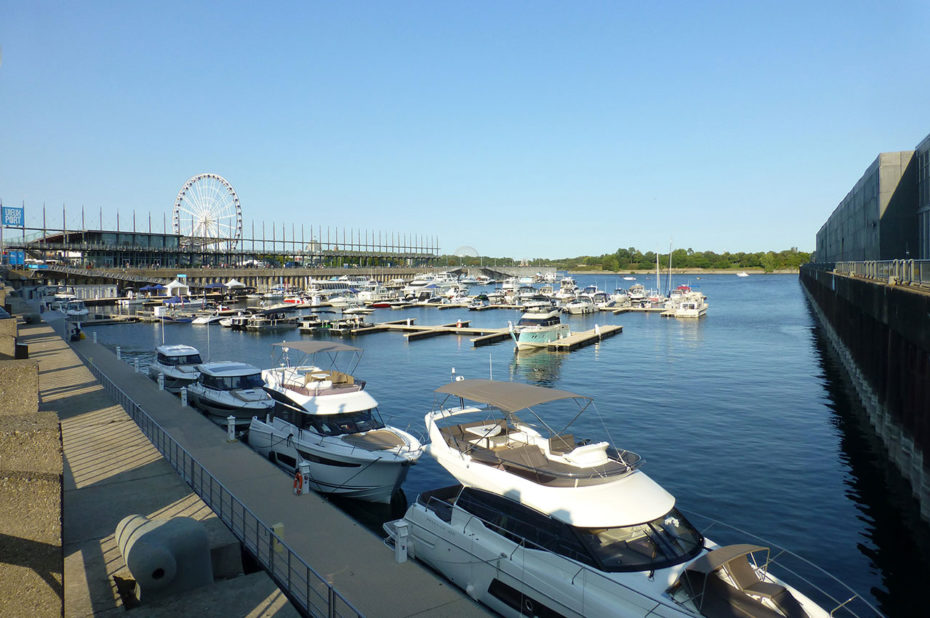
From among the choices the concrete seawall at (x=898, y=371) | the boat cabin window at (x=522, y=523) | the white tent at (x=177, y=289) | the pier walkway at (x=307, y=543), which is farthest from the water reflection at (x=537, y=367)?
the white tent at (x=177, y=289)

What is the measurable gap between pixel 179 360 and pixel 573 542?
1224 inches

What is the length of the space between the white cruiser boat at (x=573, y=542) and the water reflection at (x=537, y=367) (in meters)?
27.9

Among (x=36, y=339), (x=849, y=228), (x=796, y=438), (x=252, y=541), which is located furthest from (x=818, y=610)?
(x=849, y=228)

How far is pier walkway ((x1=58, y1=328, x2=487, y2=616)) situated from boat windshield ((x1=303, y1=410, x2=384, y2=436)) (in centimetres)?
239

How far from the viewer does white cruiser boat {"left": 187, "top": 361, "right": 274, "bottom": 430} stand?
2781cm

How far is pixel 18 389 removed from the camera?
954 cm

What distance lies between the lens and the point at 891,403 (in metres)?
24.2

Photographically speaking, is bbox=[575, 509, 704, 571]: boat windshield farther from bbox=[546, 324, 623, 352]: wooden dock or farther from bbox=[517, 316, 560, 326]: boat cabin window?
bbox=[517, 316, 560, 326]: boat cabin window

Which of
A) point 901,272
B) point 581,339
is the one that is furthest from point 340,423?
point 581,339

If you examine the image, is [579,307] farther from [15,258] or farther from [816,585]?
[15,258]

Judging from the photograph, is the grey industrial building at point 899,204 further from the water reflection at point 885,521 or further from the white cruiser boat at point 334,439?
the white cruiser boat at point 334,439

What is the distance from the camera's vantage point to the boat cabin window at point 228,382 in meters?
29.4

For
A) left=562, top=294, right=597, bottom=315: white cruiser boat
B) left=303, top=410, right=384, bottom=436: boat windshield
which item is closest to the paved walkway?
left=303, top=410, right=384, bottom=436: boat windshield

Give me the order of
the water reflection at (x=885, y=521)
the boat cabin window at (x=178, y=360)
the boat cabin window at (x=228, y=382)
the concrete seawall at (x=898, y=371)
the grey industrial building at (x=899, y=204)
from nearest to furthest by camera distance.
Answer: the water reflection at (x=885, y=521)
the concrete seawall at (x=898, y=371)
the boat cabin window at (x=228, y=382)
the boat cabin window at (x=178, y=360)
the grey industrial building at (x=899, y=204)
